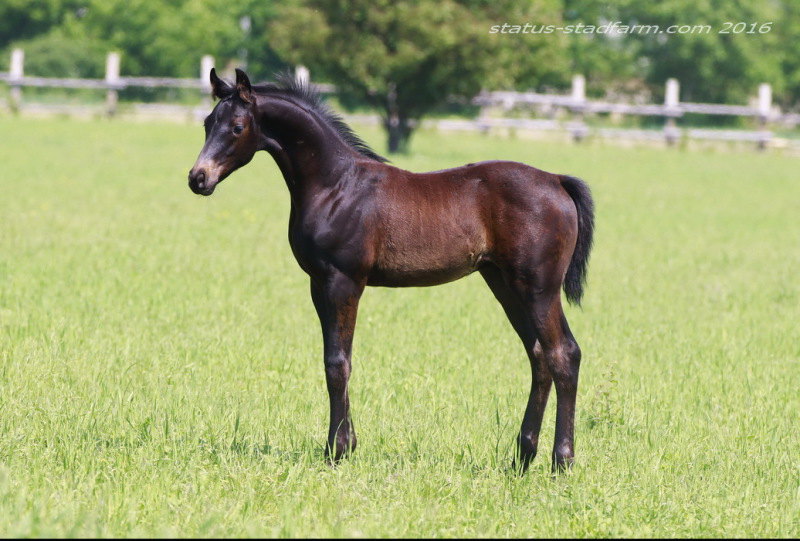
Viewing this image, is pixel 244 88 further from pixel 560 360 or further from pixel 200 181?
pixel 560 360

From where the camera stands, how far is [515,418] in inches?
275

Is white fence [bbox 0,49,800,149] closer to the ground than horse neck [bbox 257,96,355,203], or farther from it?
closer to the ground

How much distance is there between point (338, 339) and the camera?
220 inches

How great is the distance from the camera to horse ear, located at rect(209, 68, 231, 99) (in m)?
5.53

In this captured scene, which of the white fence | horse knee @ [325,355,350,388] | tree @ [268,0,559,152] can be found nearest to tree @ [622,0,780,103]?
the white fence

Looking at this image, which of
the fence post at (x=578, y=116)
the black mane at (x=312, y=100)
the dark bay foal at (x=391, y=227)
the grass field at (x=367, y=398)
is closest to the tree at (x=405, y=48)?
the fence post at (x=578, y=116)

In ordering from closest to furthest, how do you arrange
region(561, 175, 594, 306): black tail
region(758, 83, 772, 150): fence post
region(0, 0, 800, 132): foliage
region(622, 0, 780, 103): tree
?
1. region(561, 175, 594, 306): black tail
2. region(758, 83, 772, 150): fence post
3. region(0, 0, 800, 132): foliage
4. region(622, 0, 780, 103): tree

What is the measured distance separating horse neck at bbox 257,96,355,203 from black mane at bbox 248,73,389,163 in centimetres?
7

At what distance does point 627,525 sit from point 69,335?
5263 millimetres

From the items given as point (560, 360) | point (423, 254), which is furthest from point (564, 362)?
point (423, 254)

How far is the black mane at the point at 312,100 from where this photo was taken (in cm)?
577

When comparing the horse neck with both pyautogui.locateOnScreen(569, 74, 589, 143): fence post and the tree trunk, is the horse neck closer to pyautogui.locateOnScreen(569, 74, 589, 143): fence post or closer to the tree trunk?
the tree trunk

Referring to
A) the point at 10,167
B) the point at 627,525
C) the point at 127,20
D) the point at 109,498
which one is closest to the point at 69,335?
the point at 109,498

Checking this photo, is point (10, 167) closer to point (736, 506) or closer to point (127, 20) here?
point (736, 506)
